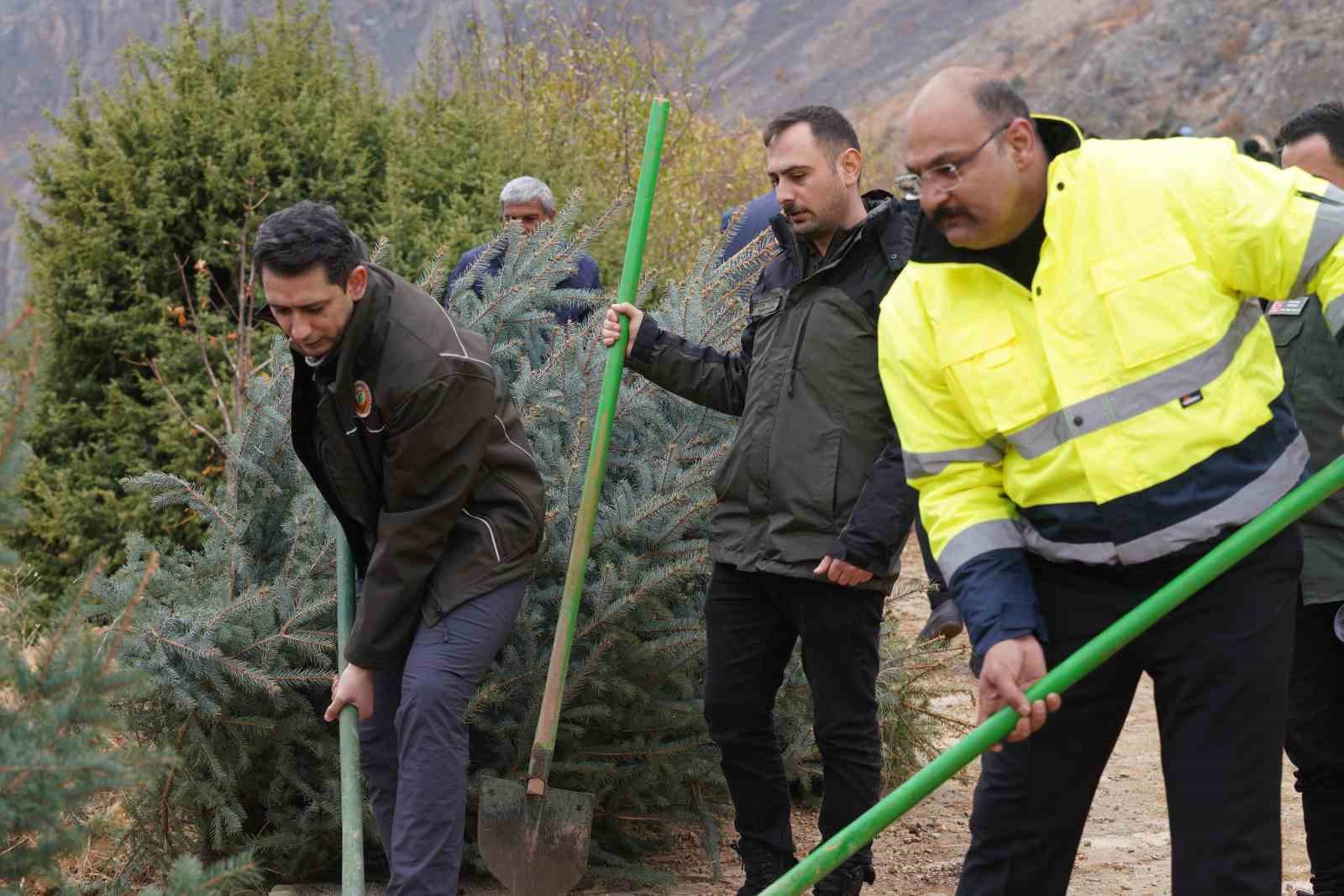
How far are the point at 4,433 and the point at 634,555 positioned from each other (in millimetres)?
2247

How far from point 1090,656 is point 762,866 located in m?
1.65

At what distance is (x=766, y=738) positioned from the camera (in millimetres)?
3982

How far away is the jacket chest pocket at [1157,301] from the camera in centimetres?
257

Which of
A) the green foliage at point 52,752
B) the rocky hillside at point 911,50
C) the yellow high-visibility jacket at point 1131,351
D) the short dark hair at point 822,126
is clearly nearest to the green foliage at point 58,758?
the green foliage at point 52,752

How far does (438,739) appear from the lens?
3.45 meters

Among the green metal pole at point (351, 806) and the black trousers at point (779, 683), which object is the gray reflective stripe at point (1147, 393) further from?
the green metal pole at point (351, 806)

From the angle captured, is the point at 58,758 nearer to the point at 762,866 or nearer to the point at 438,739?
the point at 438,739

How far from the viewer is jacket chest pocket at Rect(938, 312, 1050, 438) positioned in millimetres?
2668

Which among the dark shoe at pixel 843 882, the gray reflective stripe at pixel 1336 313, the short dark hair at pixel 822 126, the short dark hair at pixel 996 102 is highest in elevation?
the short dark hair at pixel 822 126

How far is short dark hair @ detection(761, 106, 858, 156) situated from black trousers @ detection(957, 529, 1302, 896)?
57.0 inches

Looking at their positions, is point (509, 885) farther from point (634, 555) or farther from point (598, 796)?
point (634, 555)

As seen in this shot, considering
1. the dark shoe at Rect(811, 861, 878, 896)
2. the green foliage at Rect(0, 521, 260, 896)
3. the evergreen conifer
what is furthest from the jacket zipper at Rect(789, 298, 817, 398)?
the green foliage at Rect(0, 521, 260, 896)

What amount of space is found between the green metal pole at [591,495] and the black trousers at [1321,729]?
1905 mm

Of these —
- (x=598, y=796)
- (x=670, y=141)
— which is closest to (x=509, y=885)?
(x=598, y=796)
